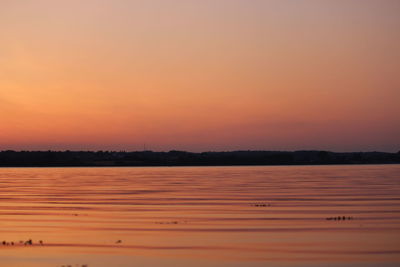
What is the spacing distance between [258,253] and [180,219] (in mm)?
10492

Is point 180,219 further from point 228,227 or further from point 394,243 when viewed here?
point 394,243

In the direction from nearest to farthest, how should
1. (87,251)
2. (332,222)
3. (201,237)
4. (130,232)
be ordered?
(87,251) < (201,237) < (130,232) < (332,222)

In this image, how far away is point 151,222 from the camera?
30.9 metres

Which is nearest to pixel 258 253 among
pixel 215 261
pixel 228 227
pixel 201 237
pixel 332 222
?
pixel 215 261

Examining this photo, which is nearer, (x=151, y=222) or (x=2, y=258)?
(x=2, y=258)

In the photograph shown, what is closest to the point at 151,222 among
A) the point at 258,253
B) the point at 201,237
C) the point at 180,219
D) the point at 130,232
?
the point at 180,219

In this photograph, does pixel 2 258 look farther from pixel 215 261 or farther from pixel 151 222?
pixel 151 222

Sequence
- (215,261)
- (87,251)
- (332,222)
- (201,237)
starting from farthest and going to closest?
(332,222)
(201,237)
(87,251)
(215,261)

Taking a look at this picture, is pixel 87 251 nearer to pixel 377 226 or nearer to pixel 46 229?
pixel 46 229

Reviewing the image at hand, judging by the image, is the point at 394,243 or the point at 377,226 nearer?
the point at 394,243

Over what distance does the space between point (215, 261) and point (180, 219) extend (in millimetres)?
11470

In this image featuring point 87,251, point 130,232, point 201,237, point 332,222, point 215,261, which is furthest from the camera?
point 332,222

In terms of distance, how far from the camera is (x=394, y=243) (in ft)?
77.2

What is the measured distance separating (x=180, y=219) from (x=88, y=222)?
4.11 metres
